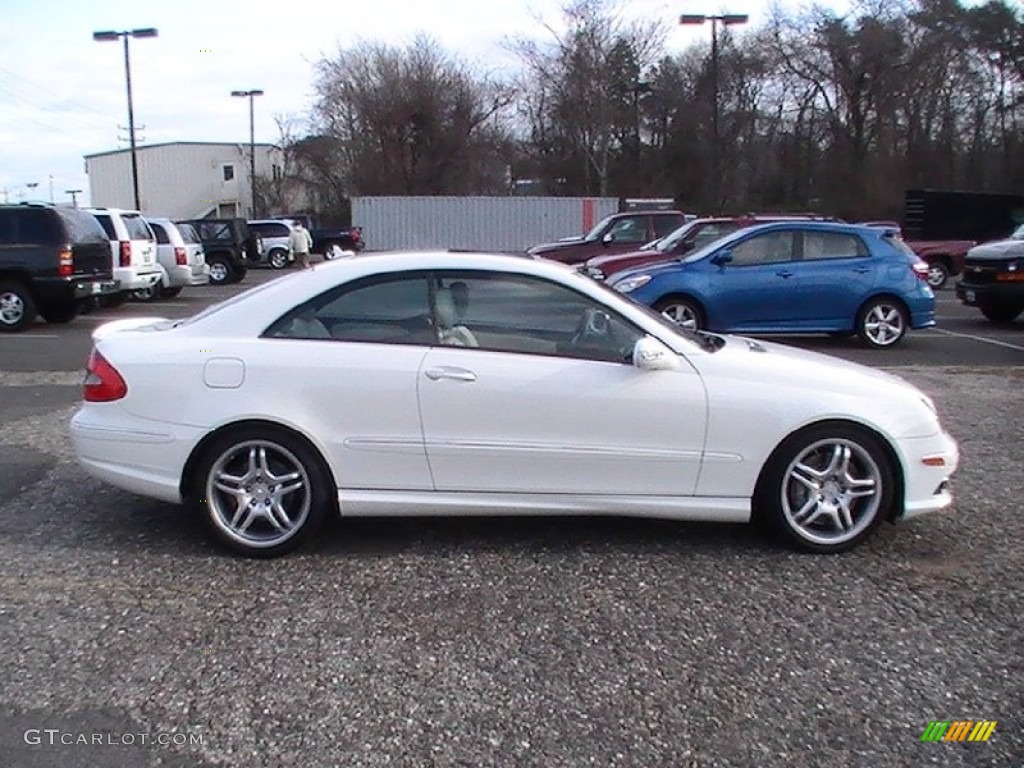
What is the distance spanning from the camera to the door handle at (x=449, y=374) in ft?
15.0

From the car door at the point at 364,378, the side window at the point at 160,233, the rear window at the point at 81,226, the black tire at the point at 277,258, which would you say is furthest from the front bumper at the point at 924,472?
the black tire at the point at 277,258

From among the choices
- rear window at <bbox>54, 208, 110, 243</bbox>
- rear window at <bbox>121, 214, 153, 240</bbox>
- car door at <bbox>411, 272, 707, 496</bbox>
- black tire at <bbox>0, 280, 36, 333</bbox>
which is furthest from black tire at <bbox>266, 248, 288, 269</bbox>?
car door at <bbox>411, 272, 707, 496</bbox>

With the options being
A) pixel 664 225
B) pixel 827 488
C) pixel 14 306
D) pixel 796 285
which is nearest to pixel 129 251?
pixel 14 306

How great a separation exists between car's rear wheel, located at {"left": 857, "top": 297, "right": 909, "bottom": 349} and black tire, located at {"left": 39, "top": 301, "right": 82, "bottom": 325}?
11.1 meters

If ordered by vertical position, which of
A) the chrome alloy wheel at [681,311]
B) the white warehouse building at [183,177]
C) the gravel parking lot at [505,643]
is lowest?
the gravel parking lot at [505,643]

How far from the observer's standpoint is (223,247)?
84.5 ft

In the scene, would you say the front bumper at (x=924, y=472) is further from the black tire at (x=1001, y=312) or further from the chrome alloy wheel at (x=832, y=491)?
the black tire at (x=1001, y=312)

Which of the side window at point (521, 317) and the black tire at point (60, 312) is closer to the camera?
the side window at point (521, 317)

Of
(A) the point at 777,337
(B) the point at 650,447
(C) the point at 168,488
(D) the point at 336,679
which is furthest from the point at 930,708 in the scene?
(A) the point at 777,337

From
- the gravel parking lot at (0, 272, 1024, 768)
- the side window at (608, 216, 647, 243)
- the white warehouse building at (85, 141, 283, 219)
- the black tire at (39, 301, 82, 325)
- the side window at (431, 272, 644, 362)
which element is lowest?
the gravel parking lot at (0, 272, 1024, 768)

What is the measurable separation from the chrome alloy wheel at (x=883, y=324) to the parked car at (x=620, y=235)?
272 inches

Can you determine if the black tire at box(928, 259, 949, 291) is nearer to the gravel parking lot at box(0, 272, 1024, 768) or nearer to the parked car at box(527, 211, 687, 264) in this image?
the parked car at box(527, 211, 687, 264)

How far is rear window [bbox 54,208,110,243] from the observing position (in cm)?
1439

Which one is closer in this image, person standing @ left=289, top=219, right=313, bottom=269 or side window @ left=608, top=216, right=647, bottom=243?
side window @ left=608, top=216, right=647, bottom=243
